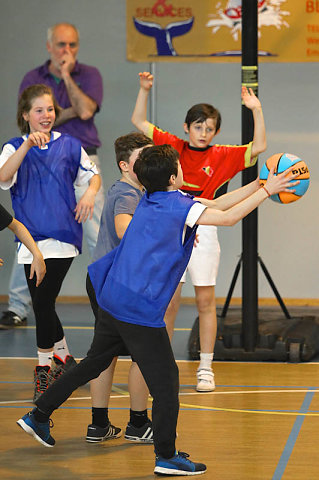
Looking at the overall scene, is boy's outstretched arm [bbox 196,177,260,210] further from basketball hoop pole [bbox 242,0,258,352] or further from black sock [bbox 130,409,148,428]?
basketball hoop pole [bbox 242,0,258,352]

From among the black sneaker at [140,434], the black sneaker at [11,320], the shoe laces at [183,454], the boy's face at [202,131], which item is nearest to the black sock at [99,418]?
the black sneaker at [140,434]

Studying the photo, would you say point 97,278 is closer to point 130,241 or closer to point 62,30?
point 130,241

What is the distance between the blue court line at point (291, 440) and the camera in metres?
3.77

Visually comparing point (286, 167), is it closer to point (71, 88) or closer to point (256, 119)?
point (256, 119)

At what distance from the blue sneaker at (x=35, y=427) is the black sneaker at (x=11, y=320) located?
3299 mm

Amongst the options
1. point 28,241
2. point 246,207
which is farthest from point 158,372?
point 28,241

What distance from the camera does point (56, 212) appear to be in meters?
4.99

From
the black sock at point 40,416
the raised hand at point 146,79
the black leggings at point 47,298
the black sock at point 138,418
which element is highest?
the raised hand at point 146,79

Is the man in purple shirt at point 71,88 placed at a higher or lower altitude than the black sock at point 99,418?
higher

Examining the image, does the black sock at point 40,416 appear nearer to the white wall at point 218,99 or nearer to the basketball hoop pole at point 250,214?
the basketball hoop pole at point 250,214

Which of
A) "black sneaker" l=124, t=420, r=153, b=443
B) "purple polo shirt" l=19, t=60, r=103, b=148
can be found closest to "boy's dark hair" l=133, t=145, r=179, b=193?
"black sneaker" l=124, t=420, r=153, b=443

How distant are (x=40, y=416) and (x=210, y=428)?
89 cm

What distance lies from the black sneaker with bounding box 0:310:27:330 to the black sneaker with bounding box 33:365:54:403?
2.26 meters

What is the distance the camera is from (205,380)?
5.20 meters
